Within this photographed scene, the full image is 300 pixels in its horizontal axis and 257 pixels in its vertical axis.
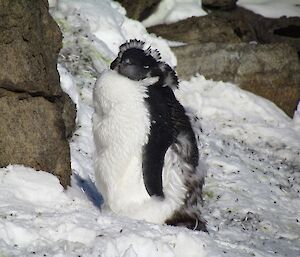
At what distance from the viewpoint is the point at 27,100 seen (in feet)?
17.1

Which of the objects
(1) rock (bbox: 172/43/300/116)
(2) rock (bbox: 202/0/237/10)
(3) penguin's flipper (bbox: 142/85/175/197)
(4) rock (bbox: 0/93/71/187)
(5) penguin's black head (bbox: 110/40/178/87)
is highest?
(5) penguin's black head (bbox: 110/40/178/87)

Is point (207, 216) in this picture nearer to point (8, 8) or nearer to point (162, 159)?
point (162, 159)

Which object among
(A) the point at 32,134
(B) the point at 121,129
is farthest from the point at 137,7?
(B) the point at 121,129

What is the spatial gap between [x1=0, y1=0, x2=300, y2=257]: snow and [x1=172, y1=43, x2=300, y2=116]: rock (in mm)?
140

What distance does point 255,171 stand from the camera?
756 centimetres

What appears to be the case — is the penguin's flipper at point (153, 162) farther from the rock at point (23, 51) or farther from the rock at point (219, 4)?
the rock at point (219, 4)

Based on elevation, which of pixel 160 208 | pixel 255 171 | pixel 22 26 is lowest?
pixel 255 171

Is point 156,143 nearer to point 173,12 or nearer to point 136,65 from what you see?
point 136,65

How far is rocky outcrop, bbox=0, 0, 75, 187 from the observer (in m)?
5.10

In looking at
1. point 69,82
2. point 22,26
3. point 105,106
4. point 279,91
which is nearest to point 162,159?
point 105,106

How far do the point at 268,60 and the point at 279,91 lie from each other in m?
0.44

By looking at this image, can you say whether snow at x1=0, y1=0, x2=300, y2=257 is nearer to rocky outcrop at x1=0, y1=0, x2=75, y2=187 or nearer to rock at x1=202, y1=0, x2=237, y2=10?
rocky outcrop at x1=0, y1=0, x2=75, y2=187

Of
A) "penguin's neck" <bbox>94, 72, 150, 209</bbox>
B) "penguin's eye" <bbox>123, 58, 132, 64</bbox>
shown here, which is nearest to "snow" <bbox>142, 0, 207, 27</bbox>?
"penguin's eye" <bbox>123, 58, 132, 64</bbox>

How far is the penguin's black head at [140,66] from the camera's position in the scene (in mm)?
4984
